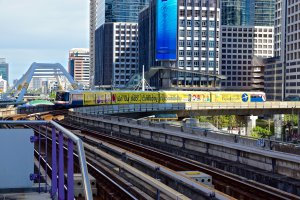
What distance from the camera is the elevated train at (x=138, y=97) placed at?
9400 cm

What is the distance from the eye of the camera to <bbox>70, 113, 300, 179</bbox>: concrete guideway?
1010 inches

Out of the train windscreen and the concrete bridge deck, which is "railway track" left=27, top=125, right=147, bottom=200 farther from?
the train windscreen

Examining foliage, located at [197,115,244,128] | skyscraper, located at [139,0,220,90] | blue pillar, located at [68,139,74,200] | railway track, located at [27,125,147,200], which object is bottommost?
foliage, located at [197,115,244,128]

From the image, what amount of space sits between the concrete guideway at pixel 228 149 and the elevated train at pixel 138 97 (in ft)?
128

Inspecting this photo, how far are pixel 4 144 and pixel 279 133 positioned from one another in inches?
3954

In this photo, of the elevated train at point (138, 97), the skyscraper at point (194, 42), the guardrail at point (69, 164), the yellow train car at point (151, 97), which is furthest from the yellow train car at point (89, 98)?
the skyscraper at point (194, 42)

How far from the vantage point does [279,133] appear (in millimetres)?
106438

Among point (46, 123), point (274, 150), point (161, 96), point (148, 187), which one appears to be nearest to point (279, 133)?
point (161, 96)

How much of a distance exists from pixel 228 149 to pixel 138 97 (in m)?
68.2

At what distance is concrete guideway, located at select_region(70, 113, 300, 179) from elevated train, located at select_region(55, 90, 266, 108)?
3910 centimetres

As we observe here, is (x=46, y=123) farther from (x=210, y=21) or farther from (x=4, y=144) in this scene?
(x=210, y=21)

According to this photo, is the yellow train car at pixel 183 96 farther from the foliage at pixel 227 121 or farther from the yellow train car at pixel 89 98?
the foliage at pixel 227 121

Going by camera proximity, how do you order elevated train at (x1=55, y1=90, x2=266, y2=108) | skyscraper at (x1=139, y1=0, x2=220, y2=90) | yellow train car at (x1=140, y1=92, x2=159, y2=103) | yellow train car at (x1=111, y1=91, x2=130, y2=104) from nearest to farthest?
elevated train at (x1=55, y1=90, x2=266, y2=108)
yellow train car at (x1=111, y1=91, x2=130, y2=104)
yellow train car at (x1=140, y1=92, x2=159, y2=103)
skyscraper at (x1=139, y1=0, x2=220, y2=90)

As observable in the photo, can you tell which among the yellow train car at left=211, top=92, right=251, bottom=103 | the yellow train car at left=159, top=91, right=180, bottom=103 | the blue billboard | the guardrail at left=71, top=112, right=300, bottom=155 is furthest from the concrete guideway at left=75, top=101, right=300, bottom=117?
the blue billboard
